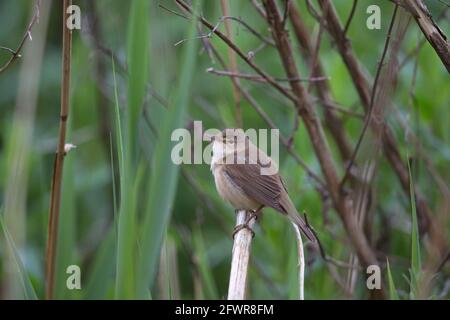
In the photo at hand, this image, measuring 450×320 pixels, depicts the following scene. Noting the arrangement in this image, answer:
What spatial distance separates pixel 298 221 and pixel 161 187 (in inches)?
44.6

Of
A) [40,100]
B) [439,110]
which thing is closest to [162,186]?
[439,110]

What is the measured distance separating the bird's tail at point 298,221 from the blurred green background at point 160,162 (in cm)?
11

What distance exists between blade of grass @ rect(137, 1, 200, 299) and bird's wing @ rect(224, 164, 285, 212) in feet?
3.80

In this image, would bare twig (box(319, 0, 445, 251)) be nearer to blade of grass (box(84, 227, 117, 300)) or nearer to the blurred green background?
A: the blurred green background

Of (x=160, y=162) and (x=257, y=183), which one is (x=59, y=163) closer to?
(x=160, y=162)

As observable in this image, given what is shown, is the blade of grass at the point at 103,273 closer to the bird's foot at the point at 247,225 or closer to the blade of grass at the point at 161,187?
the bird's foot at the point at 247,225

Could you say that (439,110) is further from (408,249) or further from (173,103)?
(173,103)

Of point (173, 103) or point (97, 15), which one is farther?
point (97, 15)

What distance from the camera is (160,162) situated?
7.18 ft

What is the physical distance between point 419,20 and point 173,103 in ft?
3.42

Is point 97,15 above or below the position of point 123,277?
above

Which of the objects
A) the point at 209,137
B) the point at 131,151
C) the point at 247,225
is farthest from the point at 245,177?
the point at 131,151

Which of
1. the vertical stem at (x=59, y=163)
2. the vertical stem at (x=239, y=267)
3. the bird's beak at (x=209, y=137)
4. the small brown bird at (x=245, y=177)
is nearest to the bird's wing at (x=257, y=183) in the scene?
the small brown bird at (x=245, y=177)

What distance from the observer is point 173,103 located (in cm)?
221
